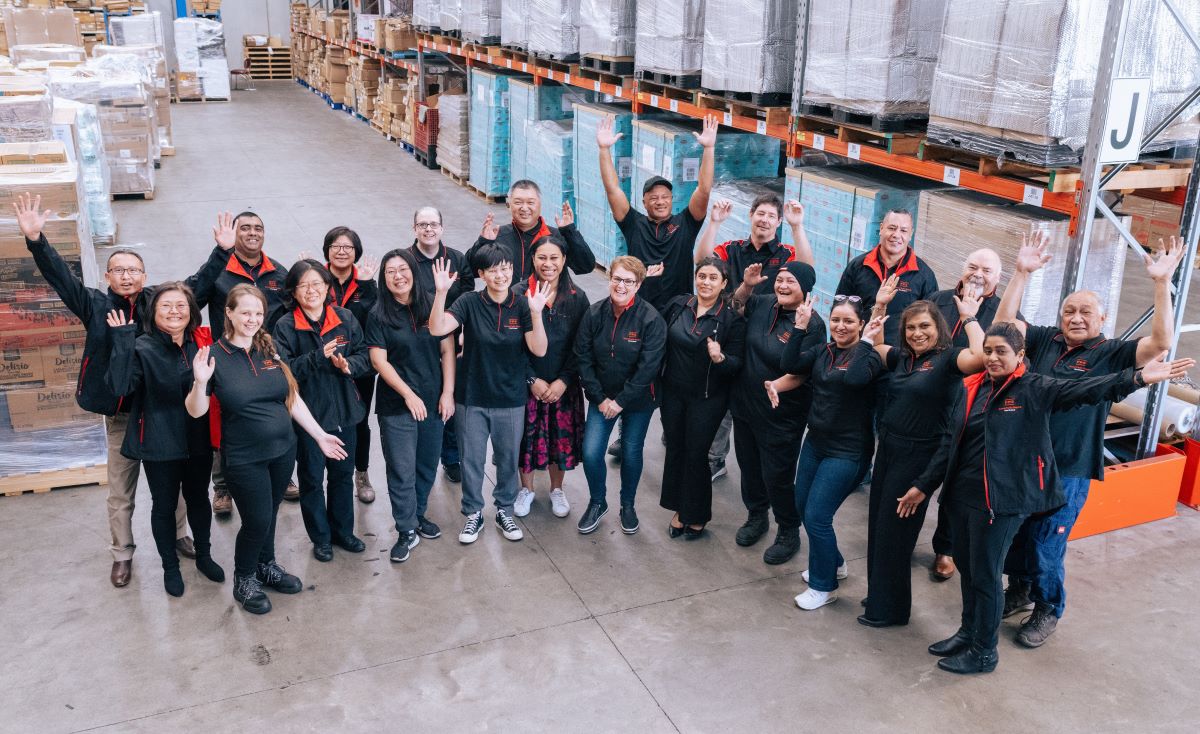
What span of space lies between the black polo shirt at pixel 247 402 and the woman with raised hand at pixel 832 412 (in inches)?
97.1

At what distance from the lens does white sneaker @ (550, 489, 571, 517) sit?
6.13 m

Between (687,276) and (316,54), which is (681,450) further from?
(316,54)

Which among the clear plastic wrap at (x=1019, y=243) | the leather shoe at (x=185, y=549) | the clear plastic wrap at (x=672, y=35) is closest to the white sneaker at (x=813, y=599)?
the clear plastic wrap at (x=1019, y=243)

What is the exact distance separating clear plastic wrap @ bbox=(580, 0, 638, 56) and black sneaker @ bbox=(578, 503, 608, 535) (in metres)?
5.67

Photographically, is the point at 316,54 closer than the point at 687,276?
No

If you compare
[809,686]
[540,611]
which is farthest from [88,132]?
[809,686]

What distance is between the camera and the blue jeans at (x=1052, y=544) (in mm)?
4781

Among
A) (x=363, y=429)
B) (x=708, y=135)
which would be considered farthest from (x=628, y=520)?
(x=708, y=135)

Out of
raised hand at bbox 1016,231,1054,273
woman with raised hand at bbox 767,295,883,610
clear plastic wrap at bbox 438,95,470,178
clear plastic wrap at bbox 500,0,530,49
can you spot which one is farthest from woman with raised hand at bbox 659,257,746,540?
clear plastic wrap at bbox 438,95,470,178

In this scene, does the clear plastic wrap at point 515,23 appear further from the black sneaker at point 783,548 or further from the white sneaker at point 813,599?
the white sneaker at point 813,599

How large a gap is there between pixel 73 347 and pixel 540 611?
3.46 m

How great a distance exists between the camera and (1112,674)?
470cm

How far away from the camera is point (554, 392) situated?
5.61 meters

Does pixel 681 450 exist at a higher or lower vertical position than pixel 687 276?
lower
